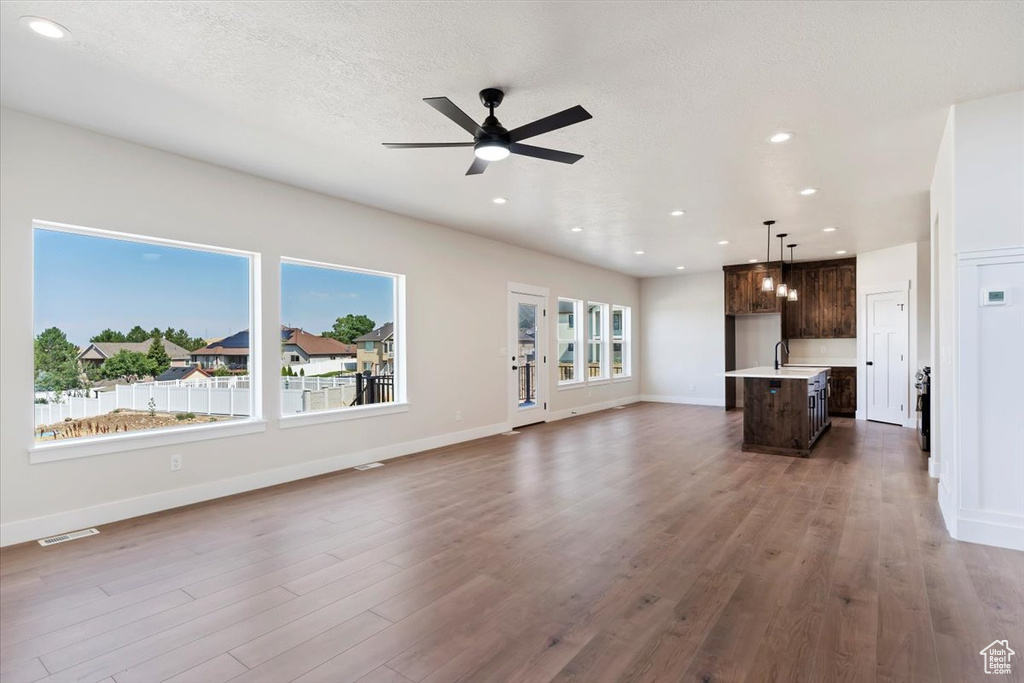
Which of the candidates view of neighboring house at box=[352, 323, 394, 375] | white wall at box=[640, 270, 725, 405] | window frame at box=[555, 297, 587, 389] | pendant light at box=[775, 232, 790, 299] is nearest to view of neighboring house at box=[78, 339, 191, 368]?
view of neighboring house at box=[352, 323, 394, 375]

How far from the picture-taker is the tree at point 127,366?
373 centimetres

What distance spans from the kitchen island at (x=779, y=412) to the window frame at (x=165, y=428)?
206 inches

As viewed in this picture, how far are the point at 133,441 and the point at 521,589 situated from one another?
3.09m

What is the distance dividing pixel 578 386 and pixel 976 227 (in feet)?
20.7

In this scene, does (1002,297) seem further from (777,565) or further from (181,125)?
(181,125)

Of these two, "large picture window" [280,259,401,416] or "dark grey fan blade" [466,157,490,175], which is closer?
"dark grey fan blade" [466,157,490,175]

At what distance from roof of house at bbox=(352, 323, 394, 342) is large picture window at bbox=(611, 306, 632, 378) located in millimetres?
5735

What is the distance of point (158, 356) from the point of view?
3.99m

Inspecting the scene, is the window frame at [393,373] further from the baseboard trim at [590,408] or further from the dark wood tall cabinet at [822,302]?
the dark wood tall cabinet at [822,302]

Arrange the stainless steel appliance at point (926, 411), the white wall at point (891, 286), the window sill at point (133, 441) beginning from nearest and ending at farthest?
the window sill at point (133, 441) < the stainless steel appliance at point (926, 411) < the white wall at point (891, 286)

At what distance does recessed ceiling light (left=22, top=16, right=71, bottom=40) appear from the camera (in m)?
2.29

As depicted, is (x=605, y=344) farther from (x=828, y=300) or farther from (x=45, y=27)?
(x=45, y=27)

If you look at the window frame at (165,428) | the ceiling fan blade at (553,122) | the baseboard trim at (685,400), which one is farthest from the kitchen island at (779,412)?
the window frame at (165,428)

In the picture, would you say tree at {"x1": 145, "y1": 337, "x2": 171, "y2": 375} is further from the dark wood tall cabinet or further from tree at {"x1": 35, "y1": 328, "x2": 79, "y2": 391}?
the dark wood tall cabinet
